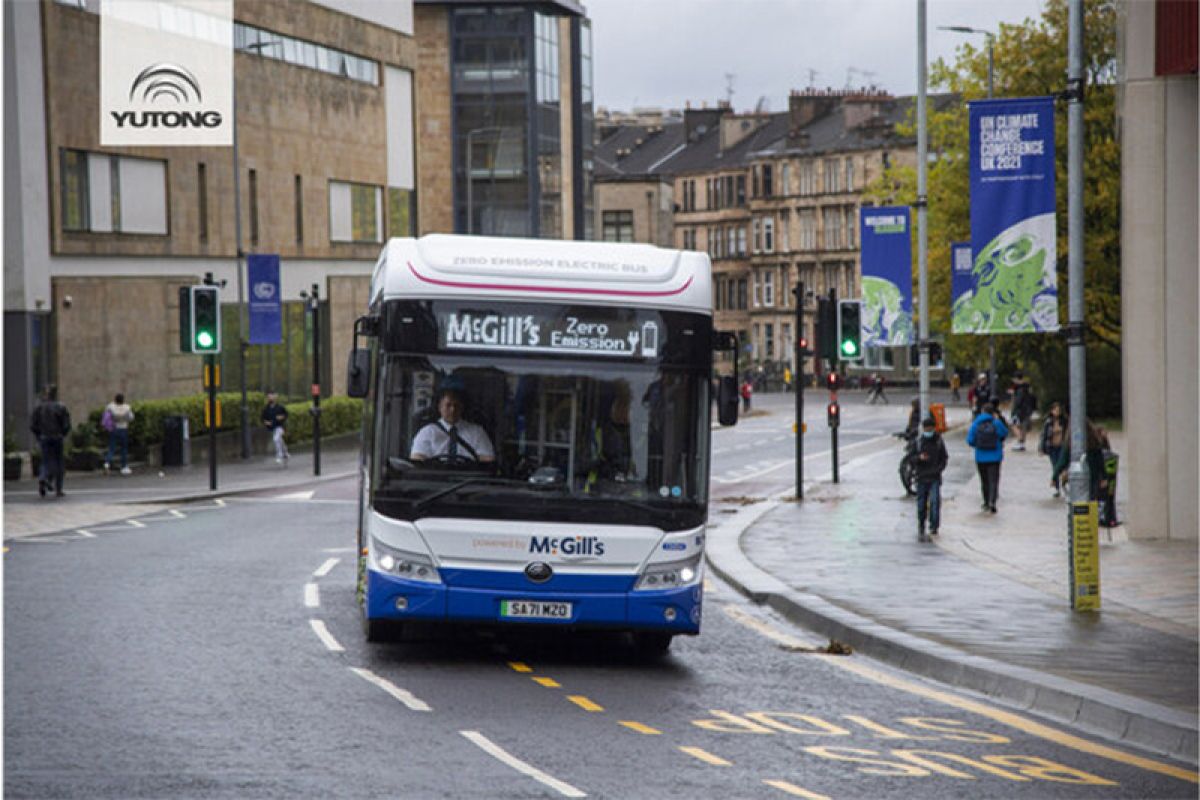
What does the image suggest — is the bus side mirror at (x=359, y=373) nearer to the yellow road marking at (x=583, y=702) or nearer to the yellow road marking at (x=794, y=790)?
the yellow road marking at (x=583, y=702)

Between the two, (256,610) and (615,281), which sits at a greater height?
(615,281)

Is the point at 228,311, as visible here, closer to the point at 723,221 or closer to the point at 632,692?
the point at 632,692

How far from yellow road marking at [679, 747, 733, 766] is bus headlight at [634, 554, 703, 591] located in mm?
3170

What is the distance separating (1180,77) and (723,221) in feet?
372

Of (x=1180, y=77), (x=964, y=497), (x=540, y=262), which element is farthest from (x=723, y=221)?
(x=540, y=262)

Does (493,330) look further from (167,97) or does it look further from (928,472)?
(167,97)

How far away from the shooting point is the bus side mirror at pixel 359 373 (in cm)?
1527

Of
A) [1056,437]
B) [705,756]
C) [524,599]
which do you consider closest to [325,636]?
[524,599]

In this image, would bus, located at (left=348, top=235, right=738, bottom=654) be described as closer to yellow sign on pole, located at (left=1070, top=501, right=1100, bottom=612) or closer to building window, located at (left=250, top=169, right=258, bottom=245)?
yellow sign on pole, located at (left=1070, top=501, right=1100, bottom=612)

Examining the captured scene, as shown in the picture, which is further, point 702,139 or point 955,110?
point 702,139

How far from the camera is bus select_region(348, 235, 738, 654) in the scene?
14.2m

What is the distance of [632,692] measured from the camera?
44.0ft

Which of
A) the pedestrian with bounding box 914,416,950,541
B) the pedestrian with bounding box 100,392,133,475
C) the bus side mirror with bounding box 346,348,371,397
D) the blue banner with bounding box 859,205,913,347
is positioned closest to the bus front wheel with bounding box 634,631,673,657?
the bus side mirror with bounding box 346,348,371,397

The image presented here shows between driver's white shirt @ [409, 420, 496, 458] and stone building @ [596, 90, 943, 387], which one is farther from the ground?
stone building @ [596, 90, 943, 387]
